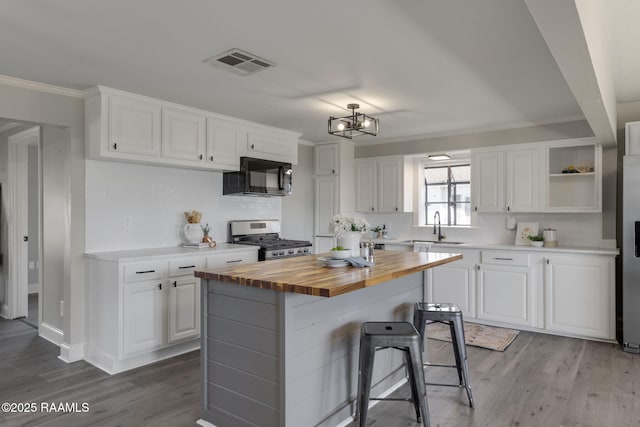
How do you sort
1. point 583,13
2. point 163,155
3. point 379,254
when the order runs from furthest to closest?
point 163,155, point 379,254, point 583,13

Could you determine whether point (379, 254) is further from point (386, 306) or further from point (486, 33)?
point (486, 33)

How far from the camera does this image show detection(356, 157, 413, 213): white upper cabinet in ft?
18.9

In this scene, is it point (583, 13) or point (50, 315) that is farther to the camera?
point (50, 315)

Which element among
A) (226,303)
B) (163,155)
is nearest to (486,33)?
(226,303)

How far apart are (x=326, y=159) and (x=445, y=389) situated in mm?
3756

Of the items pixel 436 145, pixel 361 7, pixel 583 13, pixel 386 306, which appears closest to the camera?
pixel 583 13

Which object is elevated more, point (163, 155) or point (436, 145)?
point (436, 145)

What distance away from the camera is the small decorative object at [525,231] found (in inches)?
191

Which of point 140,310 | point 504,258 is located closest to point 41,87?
point 140,310

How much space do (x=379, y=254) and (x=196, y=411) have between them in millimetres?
1803

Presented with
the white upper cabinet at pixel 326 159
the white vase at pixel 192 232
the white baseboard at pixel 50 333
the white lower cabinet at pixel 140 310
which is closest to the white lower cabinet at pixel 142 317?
the white lower cabinet at pixel 140 310

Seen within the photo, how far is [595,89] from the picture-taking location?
2.52m

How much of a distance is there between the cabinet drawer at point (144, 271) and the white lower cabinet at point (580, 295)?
3.88m

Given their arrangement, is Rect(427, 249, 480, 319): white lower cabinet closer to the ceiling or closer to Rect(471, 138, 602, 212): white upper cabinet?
Rect(471, 138, 602, 212): white upper cabinet
